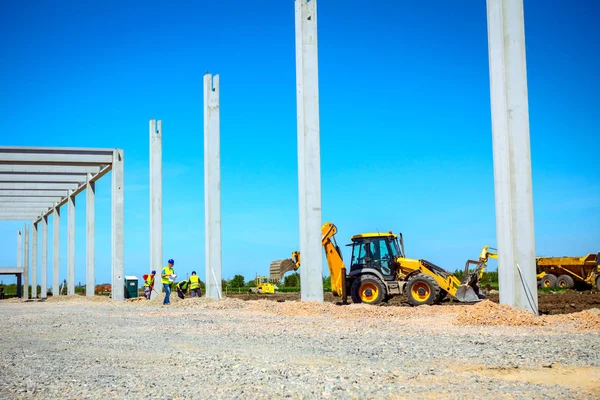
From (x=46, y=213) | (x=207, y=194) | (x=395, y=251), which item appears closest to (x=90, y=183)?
(x=207, y=194)

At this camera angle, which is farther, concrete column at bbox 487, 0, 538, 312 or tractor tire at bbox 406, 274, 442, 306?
tractor tire at bbox 406, 274, 442, 306

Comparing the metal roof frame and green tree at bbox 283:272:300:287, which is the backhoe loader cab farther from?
green tree at bbox 283:272:300:287

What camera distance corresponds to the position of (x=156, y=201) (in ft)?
94.1

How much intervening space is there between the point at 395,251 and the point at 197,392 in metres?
14.8

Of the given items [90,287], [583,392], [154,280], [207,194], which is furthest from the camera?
[90,287]

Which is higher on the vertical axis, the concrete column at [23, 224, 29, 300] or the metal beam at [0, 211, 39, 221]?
the metal beam at [0, 211, 39, 221]

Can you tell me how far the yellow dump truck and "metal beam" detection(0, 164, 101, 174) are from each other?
2274cm

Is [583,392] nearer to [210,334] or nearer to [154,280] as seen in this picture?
[210,334]

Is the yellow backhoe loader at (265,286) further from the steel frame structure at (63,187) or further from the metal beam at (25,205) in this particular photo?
the metal beam at (25,205)

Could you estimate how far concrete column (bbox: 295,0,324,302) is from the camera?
1856cm

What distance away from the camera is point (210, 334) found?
37.1 feet

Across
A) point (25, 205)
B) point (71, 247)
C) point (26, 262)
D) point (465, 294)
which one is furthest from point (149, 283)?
point (26, 262)

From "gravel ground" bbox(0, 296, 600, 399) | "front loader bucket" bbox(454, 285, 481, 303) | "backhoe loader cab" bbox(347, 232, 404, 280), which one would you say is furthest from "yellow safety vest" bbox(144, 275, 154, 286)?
"front loader bucket" bbox(454, 285, 481, 303)

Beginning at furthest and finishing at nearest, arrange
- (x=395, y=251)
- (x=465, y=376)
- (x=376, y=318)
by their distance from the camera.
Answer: (x=395, y=251)
(x=376, y=318)
(x=465, y=376)
